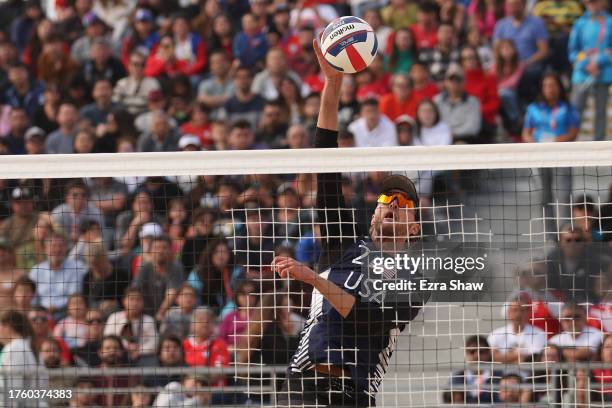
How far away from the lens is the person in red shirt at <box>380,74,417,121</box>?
1373 cm

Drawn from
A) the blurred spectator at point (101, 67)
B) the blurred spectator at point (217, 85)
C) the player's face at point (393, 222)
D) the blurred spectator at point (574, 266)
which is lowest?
the blurred spectator at point (574, 266)

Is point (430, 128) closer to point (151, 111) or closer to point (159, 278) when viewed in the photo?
point (151, 111)

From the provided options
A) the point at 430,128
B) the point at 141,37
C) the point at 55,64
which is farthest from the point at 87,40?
the point at 430,128

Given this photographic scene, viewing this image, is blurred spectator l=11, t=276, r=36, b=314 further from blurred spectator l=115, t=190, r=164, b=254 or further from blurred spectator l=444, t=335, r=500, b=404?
blurred spectator l=444, t=335, r=500, b=404

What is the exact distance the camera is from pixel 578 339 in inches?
392

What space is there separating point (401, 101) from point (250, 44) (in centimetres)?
253

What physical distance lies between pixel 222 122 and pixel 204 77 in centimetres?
118

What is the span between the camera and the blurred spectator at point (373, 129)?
13188 mm

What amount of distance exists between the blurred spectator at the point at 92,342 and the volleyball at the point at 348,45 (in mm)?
4728

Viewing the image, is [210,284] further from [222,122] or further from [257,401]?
[222,122]

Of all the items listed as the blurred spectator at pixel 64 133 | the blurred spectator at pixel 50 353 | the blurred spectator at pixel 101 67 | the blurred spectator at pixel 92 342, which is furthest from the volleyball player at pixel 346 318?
the blurred spectator at pixel 101 67

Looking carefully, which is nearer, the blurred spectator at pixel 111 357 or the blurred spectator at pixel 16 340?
the blurred spectator at pixel 16 340

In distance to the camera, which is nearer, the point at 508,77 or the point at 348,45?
the point at 348,45

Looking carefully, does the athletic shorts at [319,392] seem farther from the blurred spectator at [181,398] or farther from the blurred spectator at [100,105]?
the blurred spectator at [100,105]
